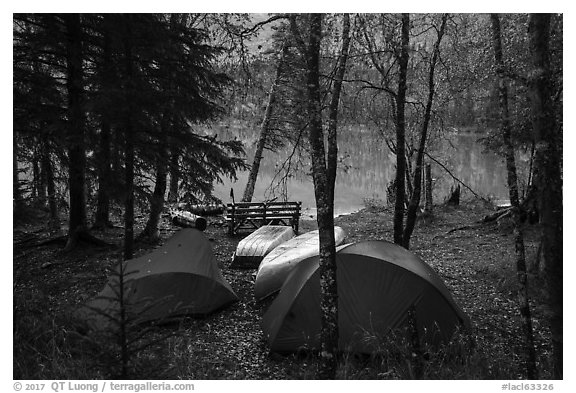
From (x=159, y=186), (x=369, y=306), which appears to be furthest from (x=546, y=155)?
(x=159, y=186)

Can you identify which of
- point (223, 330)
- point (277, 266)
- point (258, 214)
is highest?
point (258, 214)

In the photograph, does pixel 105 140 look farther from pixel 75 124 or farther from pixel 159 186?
pixel 159 186

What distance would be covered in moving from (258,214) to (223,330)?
823 cm

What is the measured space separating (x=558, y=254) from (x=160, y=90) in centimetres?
853

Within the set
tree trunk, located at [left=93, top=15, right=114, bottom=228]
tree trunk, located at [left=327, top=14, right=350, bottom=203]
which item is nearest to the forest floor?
tree trunk, located at [left=93, top=15, right=114, bottom=228]

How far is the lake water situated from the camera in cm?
2741

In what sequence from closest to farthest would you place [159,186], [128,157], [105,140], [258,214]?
[128,157] < [105,140] < [159,186] < [258,214]

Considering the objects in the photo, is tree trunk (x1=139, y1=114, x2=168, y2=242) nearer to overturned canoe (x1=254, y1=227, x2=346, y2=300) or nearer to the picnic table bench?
the picnic table bench

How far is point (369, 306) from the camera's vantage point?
762cm

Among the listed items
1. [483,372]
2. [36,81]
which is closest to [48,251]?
[36,81]

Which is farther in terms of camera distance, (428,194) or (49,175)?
(428,194)

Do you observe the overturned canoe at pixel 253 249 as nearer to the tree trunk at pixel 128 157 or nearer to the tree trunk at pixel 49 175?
the tree trunk at pixel 128 157

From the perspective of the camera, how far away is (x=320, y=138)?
21.2 ft
